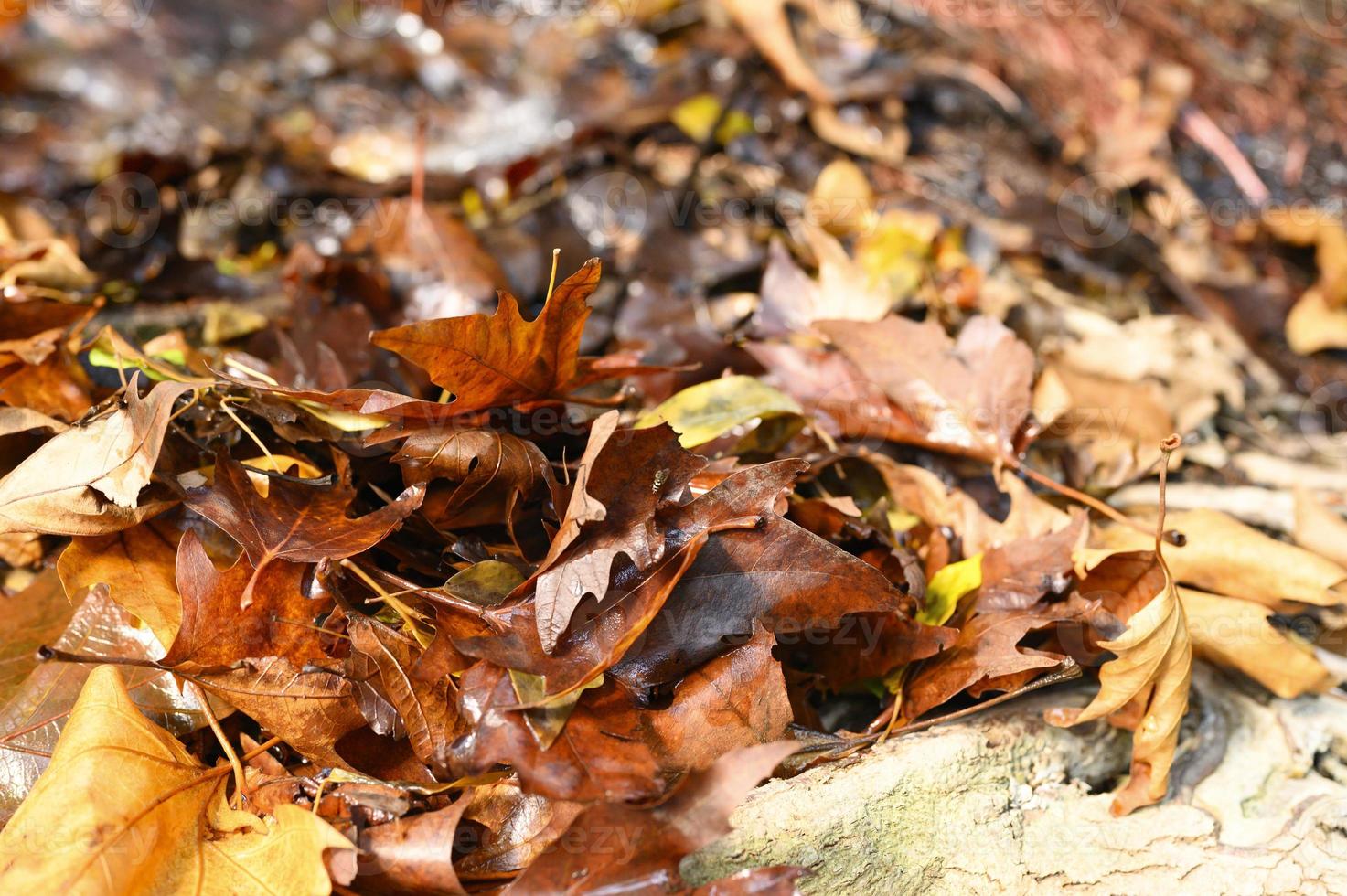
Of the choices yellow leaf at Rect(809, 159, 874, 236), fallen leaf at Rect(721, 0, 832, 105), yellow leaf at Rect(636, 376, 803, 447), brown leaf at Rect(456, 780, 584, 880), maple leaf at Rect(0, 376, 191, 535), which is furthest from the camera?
fallen leaf at Rect(721, 0, 832, 105)

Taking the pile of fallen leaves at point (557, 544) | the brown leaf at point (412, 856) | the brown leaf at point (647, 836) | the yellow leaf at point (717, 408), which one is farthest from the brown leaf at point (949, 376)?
the brown leaf at point (412, 856)

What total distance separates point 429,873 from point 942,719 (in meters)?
0.75

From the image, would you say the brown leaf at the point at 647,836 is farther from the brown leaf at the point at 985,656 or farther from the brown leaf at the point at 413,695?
the brown leaf at the point at 985,656

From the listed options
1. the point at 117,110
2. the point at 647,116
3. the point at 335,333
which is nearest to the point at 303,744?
the point at 335,333

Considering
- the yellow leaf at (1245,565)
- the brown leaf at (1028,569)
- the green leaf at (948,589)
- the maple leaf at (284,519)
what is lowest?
the yellow leaf at (1245,565)

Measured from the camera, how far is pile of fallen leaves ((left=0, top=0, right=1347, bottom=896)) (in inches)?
42.8

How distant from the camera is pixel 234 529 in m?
1.20

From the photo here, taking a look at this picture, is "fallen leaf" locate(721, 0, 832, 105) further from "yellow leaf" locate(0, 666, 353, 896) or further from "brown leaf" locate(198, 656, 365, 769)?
"yellow leaf" locate(0, 666, 353, 896)

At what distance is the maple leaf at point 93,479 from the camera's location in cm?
121

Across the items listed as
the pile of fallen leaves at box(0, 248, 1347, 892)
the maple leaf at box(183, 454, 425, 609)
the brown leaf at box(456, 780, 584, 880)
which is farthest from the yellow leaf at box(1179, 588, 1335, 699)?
the maple leaf at box(183, 454, 425, 609)

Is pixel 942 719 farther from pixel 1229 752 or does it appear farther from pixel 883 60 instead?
pixel 883 60

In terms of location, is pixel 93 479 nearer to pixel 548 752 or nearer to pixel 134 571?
pixel 134 571

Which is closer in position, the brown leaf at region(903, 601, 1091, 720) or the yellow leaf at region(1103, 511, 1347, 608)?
the brown leaf at region(903, 601, 1091, 720)

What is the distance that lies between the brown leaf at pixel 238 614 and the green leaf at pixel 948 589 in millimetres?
927
